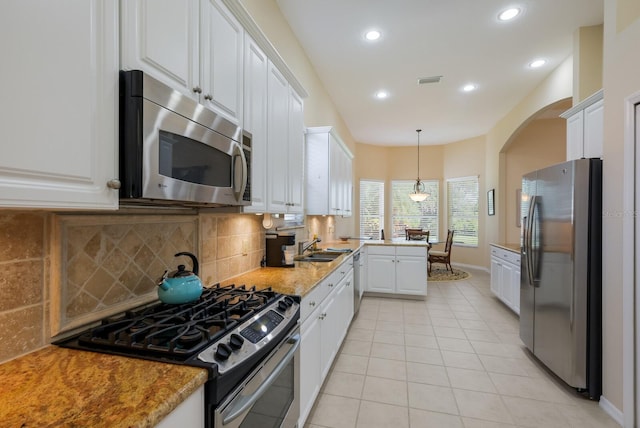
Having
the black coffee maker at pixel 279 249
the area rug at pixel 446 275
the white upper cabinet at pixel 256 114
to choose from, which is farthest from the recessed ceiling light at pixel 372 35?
the area rug at pixel 446 275

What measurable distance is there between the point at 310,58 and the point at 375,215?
505cm

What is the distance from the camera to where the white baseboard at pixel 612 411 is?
1.96m

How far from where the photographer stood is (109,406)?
726 millimetres

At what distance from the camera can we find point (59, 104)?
75 centimetres

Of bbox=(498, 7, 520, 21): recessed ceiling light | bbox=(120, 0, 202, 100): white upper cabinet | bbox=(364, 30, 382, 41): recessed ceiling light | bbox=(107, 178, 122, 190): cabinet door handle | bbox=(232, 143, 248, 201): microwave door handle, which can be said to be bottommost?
bbox=(107, 178, 122, 190): cabinet door handle

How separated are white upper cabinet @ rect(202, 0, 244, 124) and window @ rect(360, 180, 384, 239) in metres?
6.53

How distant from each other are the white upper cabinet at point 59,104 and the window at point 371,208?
7.30 meters

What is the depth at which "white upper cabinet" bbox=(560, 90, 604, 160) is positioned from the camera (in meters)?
2.54

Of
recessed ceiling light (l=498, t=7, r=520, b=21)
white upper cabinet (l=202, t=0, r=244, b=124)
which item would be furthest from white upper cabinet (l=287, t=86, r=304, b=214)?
recessed ceiling light (l=498, t=7, r=520, b=21)

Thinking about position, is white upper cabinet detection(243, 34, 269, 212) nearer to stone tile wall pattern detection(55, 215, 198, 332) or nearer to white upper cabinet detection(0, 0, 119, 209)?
stone tile wall pattern detection(55, 215, 198, 332)

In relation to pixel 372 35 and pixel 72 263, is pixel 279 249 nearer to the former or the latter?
pixel 72 263

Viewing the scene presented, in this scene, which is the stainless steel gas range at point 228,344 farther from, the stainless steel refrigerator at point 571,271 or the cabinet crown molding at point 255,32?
the stainless steel refrigerator at point 571,271

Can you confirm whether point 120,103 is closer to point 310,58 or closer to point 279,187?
point 279,187

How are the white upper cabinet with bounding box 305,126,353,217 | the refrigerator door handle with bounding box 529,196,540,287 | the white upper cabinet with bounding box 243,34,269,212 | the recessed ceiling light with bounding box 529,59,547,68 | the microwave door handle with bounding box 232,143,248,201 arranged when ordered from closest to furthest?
1. the microwave door handle with bounding box 232,143,248,201
2. the white upper cabinet with bounding box 243,34,269,212
3. the refrigerator door handle with bounding box 529,196,540,287
4. the white upper cabinet with bounding box 305,126,353,217
5. the recessed ceiling light with bounding box 529,59,547,68
